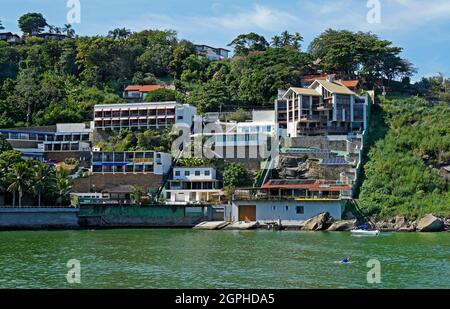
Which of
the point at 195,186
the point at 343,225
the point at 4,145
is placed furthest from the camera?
the point at 4,145

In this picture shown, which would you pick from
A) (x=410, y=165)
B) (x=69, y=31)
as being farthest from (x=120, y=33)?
(x=410, y=165)

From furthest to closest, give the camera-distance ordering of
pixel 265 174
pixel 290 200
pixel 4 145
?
pixel 4 145
pixel 265 174
pixel 290 200

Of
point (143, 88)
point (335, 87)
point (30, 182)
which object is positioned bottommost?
point (30, 182)

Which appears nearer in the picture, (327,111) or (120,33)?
(327,111)

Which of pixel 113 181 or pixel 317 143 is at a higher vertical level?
pixel 317 143

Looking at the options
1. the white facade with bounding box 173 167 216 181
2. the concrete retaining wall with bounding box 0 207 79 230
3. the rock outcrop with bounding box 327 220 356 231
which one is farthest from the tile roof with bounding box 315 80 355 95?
the concrete retaining wall with bounding box 0 207 79 230

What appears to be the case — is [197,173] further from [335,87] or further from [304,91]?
[335,87]
